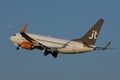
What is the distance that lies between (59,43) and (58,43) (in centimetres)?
30

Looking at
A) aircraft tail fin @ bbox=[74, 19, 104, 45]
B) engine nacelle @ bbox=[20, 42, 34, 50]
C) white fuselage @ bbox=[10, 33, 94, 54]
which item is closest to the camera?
white fuselage @ bbox=[10, 33, 94, 54]

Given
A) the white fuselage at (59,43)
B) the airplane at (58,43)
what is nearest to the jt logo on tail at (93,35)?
the airplane at (58,43)

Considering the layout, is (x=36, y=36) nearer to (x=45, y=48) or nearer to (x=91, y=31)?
(x=45, y=48)

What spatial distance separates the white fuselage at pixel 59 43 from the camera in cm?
9769

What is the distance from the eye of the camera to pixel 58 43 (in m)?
102

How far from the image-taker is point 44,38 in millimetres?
105562

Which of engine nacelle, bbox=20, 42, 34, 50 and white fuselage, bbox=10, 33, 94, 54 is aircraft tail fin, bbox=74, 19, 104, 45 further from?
engine nacelle, bbox=20, 42, 34, 50

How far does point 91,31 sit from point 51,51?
474 inches

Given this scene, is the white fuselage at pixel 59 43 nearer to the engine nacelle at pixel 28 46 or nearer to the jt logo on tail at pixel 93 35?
the engine nacelle at pixel 28 46

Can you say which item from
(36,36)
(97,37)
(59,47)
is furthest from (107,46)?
(36,36)

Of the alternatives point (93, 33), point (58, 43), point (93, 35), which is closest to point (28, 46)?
point (58, 43)

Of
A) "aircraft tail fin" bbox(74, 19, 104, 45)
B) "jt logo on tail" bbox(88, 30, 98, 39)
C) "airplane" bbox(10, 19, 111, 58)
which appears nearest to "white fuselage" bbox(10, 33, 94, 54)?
"airplane" bbox(10, 19, 111, 58)

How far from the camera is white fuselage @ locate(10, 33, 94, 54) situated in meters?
97.7

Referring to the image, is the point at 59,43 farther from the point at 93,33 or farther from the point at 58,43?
the point at 93,33
